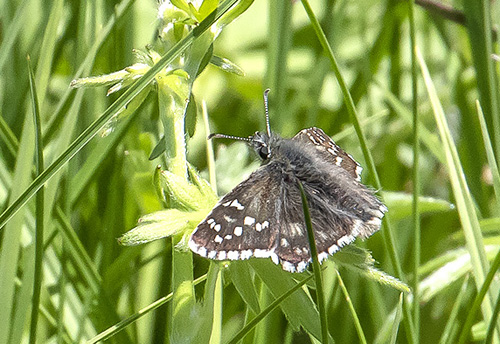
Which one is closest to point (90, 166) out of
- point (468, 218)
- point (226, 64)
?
point (226, 64)

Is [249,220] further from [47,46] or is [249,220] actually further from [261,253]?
[47,46]

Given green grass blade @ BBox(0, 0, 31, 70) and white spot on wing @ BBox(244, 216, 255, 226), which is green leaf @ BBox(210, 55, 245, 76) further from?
green grass blade @ BBox(0, 0, 31, 70)

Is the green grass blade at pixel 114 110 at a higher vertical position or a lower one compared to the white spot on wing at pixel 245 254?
higher

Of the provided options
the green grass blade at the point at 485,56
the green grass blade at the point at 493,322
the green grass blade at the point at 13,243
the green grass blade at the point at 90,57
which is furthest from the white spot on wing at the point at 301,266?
the green grass blade at the point at 485,56

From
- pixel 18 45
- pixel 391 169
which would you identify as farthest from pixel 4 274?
pixel 391 169

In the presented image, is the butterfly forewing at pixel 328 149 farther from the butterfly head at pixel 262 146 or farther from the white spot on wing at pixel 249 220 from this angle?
the white spot on wing at pixel 249 220

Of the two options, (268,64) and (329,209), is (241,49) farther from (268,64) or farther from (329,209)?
(329,209)

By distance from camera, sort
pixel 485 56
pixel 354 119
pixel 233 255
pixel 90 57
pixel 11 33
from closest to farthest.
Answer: pixel 233 255, pixel 354 119, pixel 90 57, pixel 11 33, pixel 485 56

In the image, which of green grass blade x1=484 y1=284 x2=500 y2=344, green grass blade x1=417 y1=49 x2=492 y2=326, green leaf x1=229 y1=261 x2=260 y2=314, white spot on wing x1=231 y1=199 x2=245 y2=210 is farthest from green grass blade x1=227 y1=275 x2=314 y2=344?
green grass blade x1=417 y1=49 x2=492 y2=326
